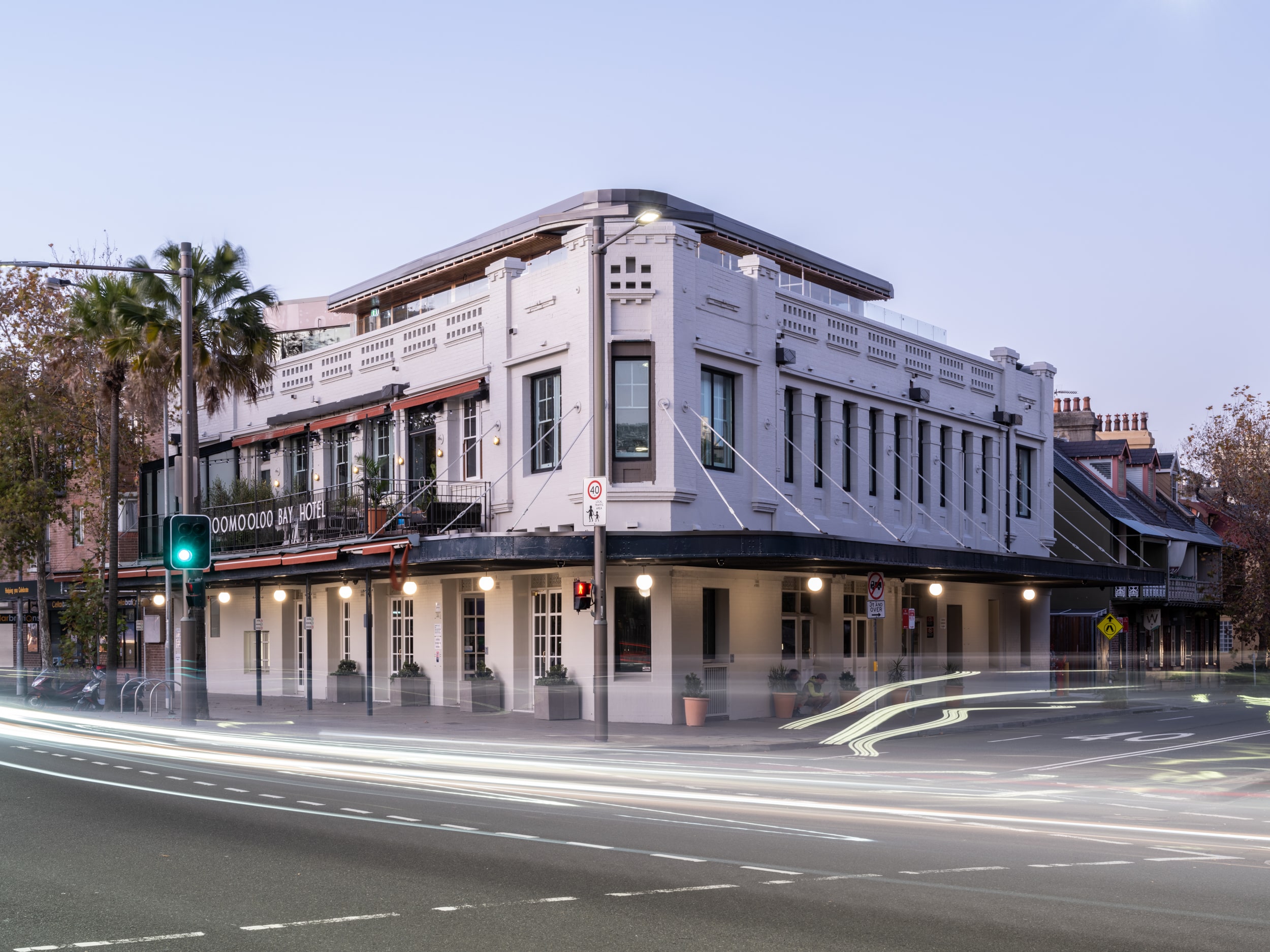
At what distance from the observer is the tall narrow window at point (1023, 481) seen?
133 feet

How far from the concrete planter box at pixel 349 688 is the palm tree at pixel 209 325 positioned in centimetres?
802

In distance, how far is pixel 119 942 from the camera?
25.1 ft

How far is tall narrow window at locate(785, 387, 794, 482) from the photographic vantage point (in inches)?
1214

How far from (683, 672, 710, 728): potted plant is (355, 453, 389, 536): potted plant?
796cm

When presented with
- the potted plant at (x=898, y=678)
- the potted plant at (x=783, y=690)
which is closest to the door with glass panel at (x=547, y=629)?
the potted plant at (x=783, y=690)

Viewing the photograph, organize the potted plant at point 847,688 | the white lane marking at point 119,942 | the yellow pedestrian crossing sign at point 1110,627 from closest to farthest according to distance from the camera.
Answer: the white lane marking at point 119,942, the potted plant at point 847,688, the yellow pedestrian crossing sign at point 1110,627

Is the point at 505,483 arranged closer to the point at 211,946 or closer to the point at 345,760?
the point at 345,760

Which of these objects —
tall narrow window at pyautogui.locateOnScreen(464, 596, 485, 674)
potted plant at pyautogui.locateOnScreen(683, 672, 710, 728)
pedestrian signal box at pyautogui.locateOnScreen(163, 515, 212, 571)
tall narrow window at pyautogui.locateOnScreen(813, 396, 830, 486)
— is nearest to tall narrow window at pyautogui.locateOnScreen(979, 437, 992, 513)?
tall narrow window at pyautogui.locateOnScreen(813, 396, 830, 486)

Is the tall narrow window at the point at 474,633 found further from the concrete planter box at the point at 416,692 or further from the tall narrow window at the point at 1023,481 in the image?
the tall narrow window at the point at 1023,481

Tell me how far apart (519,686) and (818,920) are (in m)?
22.3

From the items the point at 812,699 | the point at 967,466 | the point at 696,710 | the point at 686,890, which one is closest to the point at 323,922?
the point at 686,890

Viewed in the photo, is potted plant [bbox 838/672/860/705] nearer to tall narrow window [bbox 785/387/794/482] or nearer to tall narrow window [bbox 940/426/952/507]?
tall narrow window [bbox 785/387/794/482]

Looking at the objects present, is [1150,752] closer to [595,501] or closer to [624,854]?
[595,501]

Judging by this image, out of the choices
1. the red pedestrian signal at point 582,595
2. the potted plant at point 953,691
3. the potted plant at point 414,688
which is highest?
the red pedestrian signal at point 582,595
